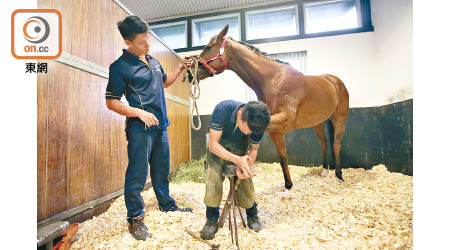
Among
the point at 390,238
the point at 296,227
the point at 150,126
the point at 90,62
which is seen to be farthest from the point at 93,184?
the point at 390,238

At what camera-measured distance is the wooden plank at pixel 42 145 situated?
105cm

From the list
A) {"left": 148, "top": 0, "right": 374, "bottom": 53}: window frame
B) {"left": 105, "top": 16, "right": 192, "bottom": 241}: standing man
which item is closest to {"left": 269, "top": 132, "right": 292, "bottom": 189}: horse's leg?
{"left": 105, "top": 16, "right": 192, "bottom": 241}: standing man

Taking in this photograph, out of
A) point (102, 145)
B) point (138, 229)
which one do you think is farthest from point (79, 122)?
point (138, 229)

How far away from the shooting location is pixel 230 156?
98cm

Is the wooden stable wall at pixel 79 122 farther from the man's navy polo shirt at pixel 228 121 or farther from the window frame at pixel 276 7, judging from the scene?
the man's navy polo shirt at pixel 228 121

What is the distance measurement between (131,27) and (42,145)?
0.85 meters

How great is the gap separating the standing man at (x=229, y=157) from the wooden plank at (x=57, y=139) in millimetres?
906

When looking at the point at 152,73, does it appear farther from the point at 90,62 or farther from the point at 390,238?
the point at 390,238

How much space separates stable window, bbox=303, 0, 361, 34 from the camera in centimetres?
235

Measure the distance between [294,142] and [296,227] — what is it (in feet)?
4.85

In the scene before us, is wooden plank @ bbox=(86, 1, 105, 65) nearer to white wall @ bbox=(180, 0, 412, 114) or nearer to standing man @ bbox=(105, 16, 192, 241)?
standing man @ bbox=(105, 16, 192, 241)

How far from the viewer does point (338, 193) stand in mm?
1732

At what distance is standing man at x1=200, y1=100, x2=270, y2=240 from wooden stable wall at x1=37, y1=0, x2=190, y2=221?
0.91 metres
